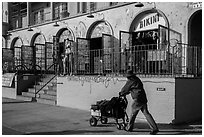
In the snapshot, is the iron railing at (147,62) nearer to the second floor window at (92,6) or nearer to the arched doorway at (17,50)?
the second floor window at (92,6)

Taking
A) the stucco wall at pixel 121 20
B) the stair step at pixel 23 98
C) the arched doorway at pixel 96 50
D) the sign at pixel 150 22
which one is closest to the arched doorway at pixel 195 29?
the stucco wall at pixel 121 20

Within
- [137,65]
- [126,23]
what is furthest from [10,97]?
[137,65]

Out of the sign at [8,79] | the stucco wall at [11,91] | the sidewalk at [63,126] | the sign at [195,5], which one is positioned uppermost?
the sign at [195,5]

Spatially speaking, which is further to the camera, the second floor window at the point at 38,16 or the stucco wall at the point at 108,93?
the second floor window at the point at 38,16

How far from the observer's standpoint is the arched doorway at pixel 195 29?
1268cm

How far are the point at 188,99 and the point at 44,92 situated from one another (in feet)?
26.1

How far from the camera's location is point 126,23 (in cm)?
1518

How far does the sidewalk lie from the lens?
7.96 metres

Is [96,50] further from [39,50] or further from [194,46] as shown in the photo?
[39,50]

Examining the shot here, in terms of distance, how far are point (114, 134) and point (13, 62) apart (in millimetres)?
15592

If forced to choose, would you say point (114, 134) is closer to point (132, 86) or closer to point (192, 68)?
point (132, 86)

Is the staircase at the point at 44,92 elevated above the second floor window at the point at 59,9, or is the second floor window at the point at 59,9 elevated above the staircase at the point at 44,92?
the second floor window at the point at 59,9

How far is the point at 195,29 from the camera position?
1293cm

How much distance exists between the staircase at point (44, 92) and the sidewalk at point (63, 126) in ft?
8.29
